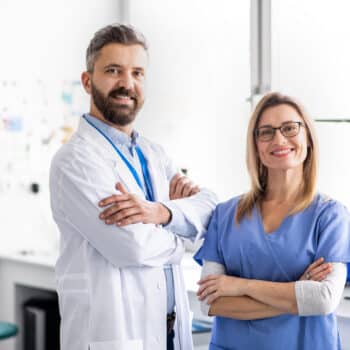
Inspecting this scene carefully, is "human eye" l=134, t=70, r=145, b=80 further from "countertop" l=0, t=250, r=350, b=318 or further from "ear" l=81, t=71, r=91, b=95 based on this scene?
"countertop" l=0, t=250, r=350, b=318

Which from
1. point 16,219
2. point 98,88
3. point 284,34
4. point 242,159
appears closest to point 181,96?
point 242,159

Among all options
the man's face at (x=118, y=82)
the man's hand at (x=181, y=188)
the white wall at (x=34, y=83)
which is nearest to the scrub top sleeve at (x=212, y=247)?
the man's hand at (x=181, y=188)

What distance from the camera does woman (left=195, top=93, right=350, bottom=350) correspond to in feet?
5.62

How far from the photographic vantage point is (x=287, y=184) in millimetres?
1842

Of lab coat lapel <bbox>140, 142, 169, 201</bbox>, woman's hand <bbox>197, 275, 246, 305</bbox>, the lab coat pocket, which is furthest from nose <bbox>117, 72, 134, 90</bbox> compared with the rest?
the lab coat pocket

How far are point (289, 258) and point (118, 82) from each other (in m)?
0.68

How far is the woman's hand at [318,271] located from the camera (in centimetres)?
169

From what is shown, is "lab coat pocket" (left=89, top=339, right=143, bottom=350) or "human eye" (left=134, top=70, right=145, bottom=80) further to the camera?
"human eye" (left=134, top=70, right=145, bottom=80)

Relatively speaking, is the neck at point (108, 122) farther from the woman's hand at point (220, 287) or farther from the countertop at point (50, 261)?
the countertop at point (50, 261)

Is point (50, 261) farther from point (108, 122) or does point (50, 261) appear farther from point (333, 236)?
point (333, 236)

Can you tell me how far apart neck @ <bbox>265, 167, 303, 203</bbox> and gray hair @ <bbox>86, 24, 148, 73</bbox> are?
544 mm

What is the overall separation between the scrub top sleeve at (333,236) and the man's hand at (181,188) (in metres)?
0.48

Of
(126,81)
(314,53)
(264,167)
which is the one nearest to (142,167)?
(126,81)

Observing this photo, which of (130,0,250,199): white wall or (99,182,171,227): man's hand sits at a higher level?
(130,0,250,199): white wall
